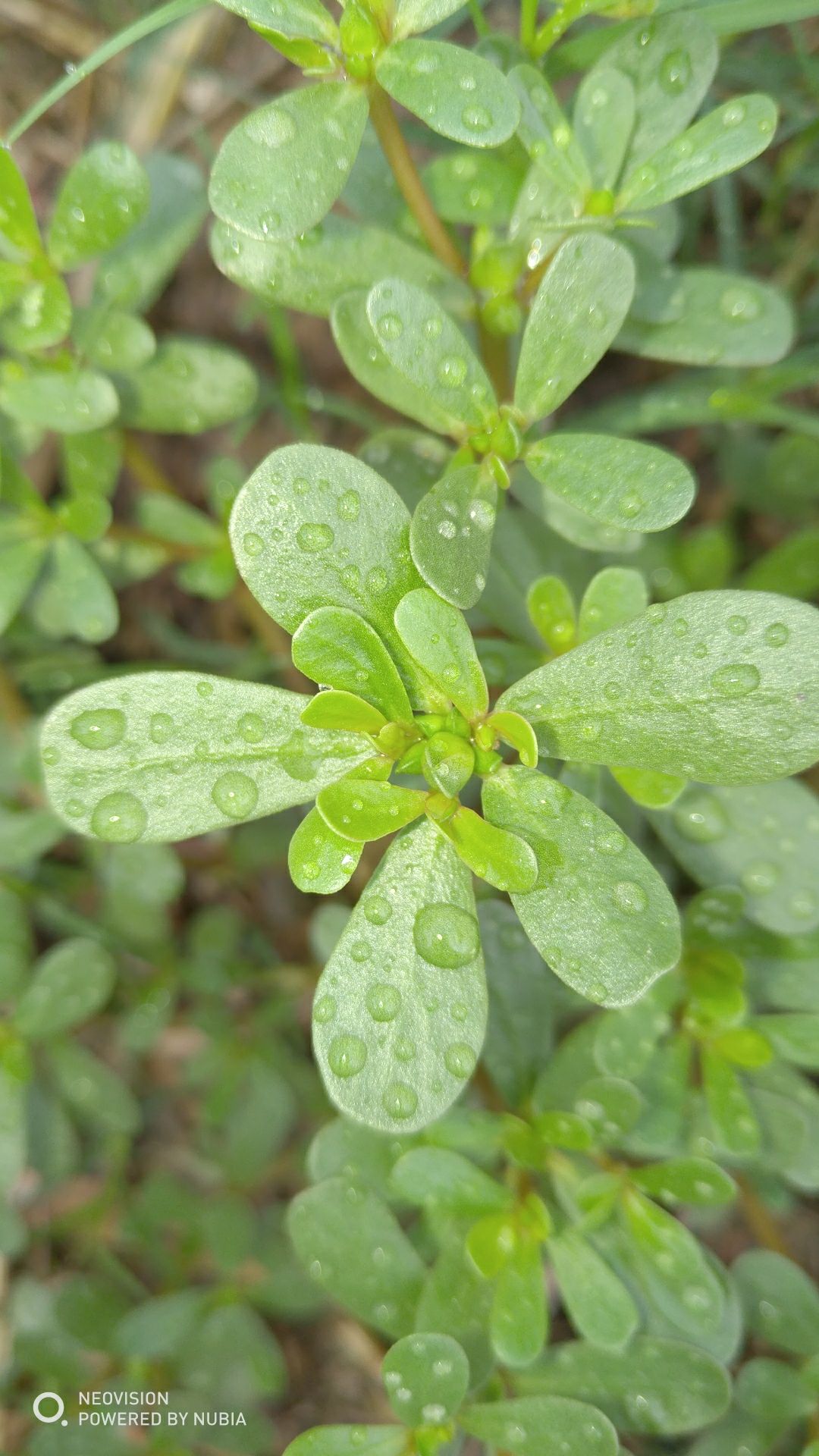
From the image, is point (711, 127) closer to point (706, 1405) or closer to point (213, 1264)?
point (706, 1405)

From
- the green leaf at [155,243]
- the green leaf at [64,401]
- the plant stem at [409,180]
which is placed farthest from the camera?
the green leaf at [155,243]

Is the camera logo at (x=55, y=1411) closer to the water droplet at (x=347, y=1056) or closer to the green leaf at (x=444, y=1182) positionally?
the green leaf at (x=444, y=1182)

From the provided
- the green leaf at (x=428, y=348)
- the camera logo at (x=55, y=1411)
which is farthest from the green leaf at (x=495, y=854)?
the camera logo at (x=55, y=1411)

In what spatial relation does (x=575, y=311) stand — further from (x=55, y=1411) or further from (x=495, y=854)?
(x=55, y=1411)

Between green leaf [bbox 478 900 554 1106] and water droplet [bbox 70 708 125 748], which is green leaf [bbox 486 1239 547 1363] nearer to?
green leaf [bbox 478 900 554 1106]

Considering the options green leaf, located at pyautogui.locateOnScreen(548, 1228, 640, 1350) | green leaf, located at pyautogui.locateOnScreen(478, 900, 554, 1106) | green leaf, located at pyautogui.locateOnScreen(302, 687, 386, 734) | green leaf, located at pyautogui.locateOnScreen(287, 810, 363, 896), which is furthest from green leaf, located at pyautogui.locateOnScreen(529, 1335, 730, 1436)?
green leaf, located at pyautogui.locateOnScreen(302, 687, 386, 734)

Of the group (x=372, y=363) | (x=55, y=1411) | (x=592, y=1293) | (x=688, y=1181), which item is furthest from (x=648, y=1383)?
(x=372, y=363)
